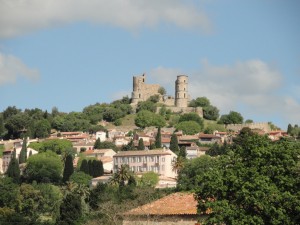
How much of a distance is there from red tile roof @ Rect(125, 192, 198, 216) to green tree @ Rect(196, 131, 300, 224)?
5989 millimetres

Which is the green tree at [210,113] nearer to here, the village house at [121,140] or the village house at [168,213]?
the village house at [121,140]

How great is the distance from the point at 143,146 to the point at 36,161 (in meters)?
18.7

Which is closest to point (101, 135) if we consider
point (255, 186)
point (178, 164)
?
point (178, 164)

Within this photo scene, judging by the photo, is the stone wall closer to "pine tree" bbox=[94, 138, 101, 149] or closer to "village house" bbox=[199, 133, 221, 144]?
Result: "pine tree" bbox=[94, 138, 101, 149]

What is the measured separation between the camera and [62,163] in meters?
107

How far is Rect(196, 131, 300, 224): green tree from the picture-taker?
26.2 meters

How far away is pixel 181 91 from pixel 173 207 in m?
128

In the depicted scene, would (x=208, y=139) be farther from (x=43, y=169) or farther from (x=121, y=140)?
(x=43, y=169)

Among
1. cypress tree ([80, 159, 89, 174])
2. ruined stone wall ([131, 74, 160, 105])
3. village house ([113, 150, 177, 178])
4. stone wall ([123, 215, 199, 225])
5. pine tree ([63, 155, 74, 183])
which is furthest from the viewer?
ruined stone wall ([131, 74, 160, 105])

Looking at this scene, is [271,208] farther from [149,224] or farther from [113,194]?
[113,194]

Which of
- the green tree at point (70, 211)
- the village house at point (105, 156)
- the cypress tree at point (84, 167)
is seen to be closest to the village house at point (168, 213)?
the green tree at point (70, 211)

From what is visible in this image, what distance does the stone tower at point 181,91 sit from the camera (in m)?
161

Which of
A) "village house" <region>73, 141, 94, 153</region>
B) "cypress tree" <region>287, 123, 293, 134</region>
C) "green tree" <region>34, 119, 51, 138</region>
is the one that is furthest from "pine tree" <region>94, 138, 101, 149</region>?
"cypress tree" <region>287, 123, 293, 134</region>

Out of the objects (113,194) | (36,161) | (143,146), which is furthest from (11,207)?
(143,146)
